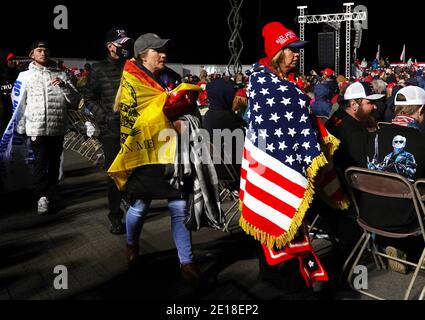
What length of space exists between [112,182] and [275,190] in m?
2.09

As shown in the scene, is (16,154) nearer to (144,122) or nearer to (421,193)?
(144,122)

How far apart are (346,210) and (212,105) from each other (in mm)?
1814

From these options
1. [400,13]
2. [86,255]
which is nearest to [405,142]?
[86,255]

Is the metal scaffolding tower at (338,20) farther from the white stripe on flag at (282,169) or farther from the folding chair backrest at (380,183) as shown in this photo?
the white stripe on flag at (282,169)

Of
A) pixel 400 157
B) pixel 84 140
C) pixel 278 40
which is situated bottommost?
pixel 84 140

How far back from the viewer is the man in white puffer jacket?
571 cm

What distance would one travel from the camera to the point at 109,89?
4805 millimetres

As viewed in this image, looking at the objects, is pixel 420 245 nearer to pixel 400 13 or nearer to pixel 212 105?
pixel 212 105

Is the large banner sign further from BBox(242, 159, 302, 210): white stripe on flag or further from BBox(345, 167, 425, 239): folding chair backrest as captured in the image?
BBox(345, 167, 425, 239): folding chair backrest

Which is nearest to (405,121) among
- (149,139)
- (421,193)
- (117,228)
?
(421,193)

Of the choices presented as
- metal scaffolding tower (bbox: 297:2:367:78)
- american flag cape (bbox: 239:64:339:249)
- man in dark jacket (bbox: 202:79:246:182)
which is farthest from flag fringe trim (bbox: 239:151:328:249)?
metal scaffolding tower (bbox: 297:2:367:78)

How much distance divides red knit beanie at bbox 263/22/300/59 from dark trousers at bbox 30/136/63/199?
3.31m
